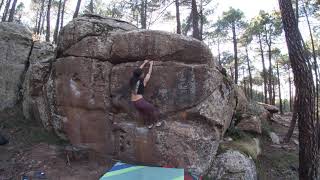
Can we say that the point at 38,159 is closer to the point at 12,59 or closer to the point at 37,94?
the point at 37,94

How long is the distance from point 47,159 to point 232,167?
16.5 ft

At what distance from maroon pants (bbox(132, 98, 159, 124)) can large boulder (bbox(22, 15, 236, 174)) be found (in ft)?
0.72

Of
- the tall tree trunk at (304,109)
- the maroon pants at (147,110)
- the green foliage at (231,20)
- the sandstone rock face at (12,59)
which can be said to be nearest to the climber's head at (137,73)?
the maroon pants at (147,110)

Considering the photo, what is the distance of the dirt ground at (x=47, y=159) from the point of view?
26.8 feet

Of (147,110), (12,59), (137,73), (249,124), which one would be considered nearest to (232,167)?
(147,110)

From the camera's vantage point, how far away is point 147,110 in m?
8.57

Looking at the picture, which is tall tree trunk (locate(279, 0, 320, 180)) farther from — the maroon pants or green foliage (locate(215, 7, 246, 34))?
green foliage (locate(215, 7, 246, 34))

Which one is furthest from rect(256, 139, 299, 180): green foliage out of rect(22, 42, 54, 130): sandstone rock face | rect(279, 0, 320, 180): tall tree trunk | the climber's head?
rect(22, 42, 54, 130): sandstone rock face

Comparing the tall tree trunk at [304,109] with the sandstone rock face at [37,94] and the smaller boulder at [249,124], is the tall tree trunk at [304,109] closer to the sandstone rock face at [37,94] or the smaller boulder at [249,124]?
the smaller boulder at [249,124]

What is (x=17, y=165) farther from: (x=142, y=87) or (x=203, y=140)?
(x=203, y=140)

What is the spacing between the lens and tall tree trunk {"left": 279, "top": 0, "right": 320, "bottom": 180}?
7.25 meters

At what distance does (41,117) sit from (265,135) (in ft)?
28.0

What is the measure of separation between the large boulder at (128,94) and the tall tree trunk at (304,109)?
226 centimetres

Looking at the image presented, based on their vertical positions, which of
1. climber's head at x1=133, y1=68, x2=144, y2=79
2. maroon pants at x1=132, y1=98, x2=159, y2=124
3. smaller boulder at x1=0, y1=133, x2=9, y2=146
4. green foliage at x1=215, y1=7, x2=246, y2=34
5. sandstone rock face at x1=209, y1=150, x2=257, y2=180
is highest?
green foliage at x1=215, y1=7, x2=246, y2=34
